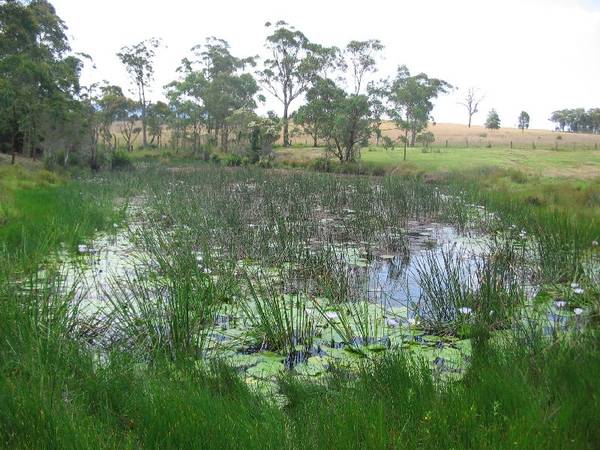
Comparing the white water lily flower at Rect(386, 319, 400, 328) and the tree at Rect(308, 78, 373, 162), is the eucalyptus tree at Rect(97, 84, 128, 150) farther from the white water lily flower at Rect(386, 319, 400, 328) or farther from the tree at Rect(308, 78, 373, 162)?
the white water lily flower at Rect(386, 319, 400, 328)

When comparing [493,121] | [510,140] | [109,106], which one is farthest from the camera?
[493,121]

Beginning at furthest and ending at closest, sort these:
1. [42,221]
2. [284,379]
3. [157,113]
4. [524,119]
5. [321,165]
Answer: [524,119] < [157,113] < [321,165] < [42,221] < [284,379]

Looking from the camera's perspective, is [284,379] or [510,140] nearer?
[284,379]

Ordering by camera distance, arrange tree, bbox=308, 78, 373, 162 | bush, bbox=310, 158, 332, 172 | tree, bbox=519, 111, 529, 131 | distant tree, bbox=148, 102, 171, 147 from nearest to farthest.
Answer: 1. bush, bbox=310, 158, 332, 172
2. tree, bbox=308, 78, 373, 162
3. distant tree, bbox=148, 102, 171, 147
4. tree, bbox=519, 111, 529, 131

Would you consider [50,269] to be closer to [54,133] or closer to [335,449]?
[335,449]

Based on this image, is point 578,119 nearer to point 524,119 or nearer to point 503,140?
point 524,119

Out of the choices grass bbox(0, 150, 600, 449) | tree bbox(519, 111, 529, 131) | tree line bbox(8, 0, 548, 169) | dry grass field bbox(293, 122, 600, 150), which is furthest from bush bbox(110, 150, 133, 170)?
tree bbox(519, 111, 529, 131)

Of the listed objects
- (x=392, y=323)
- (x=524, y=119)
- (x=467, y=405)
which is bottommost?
(x=392, y=323)

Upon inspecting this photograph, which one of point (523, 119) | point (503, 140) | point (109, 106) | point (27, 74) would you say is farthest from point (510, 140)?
point (523, 119)

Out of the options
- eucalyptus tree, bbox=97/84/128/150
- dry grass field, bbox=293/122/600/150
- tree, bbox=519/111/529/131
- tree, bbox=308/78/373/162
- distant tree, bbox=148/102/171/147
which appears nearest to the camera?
tree, bbox=308/78/373/162

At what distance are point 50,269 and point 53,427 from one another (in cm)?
241

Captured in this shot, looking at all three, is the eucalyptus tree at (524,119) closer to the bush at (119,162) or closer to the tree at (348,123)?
the tree at (348,123)

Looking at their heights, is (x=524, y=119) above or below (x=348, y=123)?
above

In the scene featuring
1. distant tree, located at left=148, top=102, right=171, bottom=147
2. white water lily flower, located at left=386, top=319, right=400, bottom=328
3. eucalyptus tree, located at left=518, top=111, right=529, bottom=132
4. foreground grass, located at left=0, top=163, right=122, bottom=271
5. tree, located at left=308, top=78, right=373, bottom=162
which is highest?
eucalyptus tree, located at left=518, top=111, right=529, bottom=132
